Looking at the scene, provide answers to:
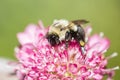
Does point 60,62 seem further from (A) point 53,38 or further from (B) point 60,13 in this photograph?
(B) point 60,13

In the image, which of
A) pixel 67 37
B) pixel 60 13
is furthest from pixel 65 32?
pixel 60 13

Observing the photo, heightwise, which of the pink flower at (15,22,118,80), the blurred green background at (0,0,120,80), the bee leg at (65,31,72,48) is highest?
the blurred green background at (0,0,120,80)

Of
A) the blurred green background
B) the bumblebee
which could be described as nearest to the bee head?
the bumblebee

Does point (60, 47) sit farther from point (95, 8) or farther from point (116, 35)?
point (95, 8)

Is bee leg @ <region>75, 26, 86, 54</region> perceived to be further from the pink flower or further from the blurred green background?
the blurred green background

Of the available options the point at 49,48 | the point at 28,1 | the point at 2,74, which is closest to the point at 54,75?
the point at 49,48

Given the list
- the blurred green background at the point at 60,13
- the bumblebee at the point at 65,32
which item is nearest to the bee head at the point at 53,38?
the bumblebee at the point at 65,32
